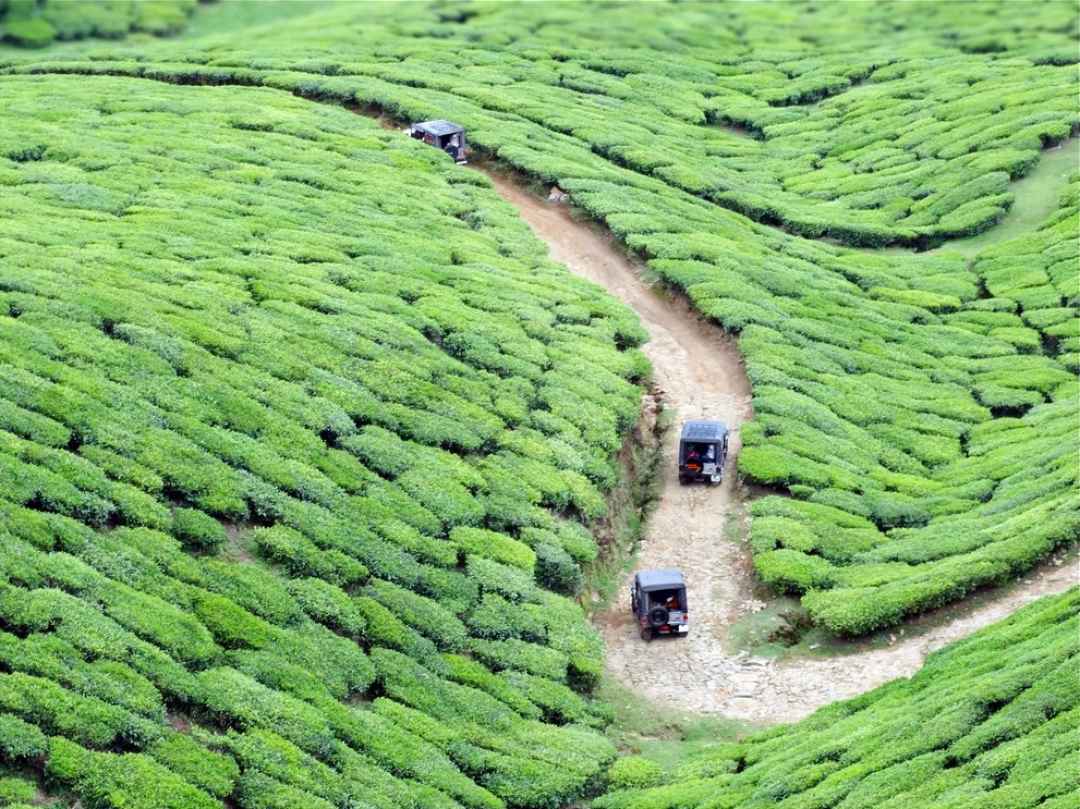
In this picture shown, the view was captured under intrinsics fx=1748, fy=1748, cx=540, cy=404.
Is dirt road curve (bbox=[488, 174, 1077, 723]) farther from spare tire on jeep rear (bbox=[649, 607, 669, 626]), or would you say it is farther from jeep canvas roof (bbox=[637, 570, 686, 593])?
jeep canvas roof (bbox=[637, 570, 686, 593])

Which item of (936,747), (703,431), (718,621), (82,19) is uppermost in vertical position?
(82,19)

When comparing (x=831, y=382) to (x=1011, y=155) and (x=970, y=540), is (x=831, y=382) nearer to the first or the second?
(x=970, y=540)

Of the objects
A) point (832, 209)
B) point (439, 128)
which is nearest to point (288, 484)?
point (439, 128)

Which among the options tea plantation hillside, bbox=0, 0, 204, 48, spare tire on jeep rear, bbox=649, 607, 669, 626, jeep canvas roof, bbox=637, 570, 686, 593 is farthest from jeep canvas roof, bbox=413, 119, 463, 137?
tea plantation hillside, bbox=0, 0, 204, 48

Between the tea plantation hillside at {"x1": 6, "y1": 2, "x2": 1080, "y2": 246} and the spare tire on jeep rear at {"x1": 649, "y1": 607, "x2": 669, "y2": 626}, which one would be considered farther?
the tea plantation hillside at {"x1": 6, "y1": 2, "x2": 1080, "y2": 246}

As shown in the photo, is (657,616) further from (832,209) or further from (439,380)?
(832,209)

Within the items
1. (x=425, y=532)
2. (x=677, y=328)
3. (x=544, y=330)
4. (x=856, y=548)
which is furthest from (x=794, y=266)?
(x=425, y=532)
